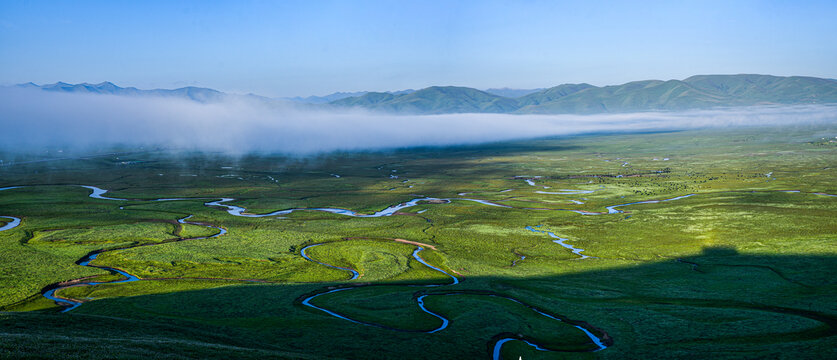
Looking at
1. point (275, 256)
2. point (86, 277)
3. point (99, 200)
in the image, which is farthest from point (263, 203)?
point (86, 277)

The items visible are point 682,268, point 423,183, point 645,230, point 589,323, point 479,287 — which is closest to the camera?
point 589,323

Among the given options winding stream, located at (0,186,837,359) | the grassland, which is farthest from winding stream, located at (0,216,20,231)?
the grassland

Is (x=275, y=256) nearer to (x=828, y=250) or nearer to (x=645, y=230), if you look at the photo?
(x=645, y=230)

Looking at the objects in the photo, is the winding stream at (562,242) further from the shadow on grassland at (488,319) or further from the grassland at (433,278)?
the shadow on grassland at (488,319)

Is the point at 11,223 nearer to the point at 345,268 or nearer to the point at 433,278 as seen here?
the point at 345,268

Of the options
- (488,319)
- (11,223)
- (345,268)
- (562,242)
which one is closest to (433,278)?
(345,268)

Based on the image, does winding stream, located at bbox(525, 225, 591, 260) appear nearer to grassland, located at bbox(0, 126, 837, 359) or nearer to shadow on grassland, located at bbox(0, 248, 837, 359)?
grassland, located at bbox(0, 126, 837, 359)
